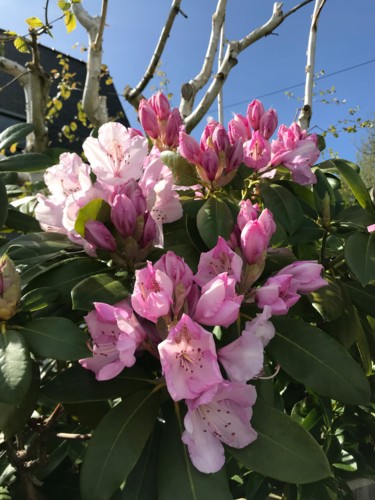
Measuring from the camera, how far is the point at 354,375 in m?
0.76

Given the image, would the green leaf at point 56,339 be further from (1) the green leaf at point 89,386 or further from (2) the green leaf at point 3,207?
(2) the green leaf at point 3,207

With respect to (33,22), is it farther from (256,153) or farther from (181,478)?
(181,478)

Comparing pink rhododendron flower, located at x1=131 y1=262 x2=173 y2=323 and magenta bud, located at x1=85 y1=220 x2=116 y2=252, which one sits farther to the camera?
magenta bud, located at x1=85 y1=220 x2=116 y2=252

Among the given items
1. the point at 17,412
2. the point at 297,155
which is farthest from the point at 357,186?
the point at 17,412

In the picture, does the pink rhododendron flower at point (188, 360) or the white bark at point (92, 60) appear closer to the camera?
the pink rhododendron flower at point (188, 360)

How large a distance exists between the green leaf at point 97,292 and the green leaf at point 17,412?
0.54 feet

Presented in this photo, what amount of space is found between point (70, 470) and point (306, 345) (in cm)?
92

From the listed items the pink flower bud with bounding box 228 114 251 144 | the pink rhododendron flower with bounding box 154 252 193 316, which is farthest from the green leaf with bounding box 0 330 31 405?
the pink flower bud with bounding box 228 114 251 144

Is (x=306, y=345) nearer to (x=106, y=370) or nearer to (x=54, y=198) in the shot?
(x=106, y=370)

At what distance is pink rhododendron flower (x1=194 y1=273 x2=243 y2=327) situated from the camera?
0.69 metres

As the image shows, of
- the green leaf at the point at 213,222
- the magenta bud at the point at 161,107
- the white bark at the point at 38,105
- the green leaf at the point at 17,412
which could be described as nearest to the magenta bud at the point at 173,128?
the magenta bud at the point at 161,107

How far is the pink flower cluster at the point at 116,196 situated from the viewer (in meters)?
0.83

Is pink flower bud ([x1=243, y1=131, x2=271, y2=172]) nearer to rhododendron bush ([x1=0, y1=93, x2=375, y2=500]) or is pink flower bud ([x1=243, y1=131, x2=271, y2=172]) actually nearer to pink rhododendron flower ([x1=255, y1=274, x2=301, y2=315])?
rhododendron bush ([x1=0, y1=93, x2=375, y2=500])

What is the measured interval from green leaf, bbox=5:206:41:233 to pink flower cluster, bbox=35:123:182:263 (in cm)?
20
